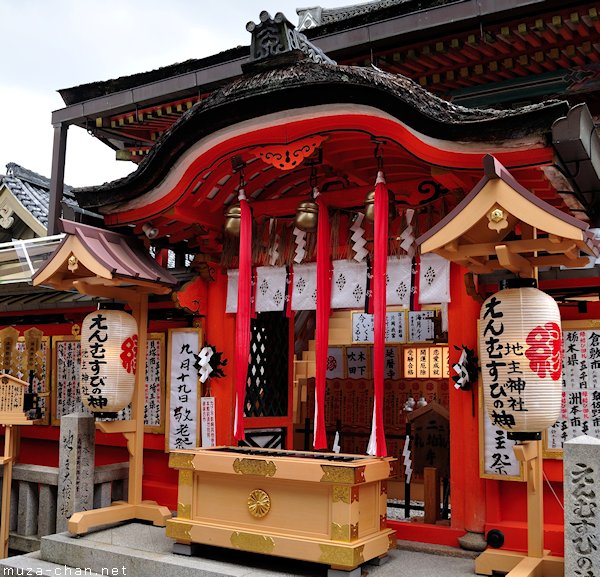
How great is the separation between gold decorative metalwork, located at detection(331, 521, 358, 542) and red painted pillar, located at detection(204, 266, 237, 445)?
2.79 metres

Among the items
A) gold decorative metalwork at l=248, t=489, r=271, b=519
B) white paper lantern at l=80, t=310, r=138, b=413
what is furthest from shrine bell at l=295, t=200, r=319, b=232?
gold decorative metalwork at l=248, t=489, r=271, b=519

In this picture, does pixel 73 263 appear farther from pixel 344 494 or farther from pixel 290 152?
pixel 344 494

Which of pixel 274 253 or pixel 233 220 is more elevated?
pixel 233 220

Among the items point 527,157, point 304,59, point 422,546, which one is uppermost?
point 304,59

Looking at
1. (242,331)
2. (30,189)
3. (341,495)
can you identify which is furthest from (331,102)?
(30,189)

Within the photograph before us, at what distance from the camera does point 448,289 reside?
7312mm

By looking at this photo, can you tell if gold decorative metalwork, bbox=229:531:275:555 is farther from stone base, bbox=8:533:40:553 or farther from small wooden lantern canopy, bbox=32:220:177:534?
stone base, bbox=8:533:40:553

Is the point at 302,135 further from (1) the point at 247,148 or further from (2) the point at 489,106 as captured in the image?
(2) the point at 489,106

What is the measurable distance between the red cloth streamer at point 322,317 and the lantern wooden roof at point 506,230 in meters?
1.85

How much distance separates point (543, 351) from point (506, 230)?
108 cm

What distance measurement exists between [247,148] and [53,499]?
16.7ft

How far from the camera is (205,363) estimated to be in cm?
891

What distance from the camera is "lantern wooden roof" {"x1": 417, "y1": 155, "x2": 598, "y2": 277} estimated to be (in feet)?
17.4

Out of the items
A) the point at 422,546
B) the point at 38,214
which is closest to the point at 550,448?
the point at 422,546
